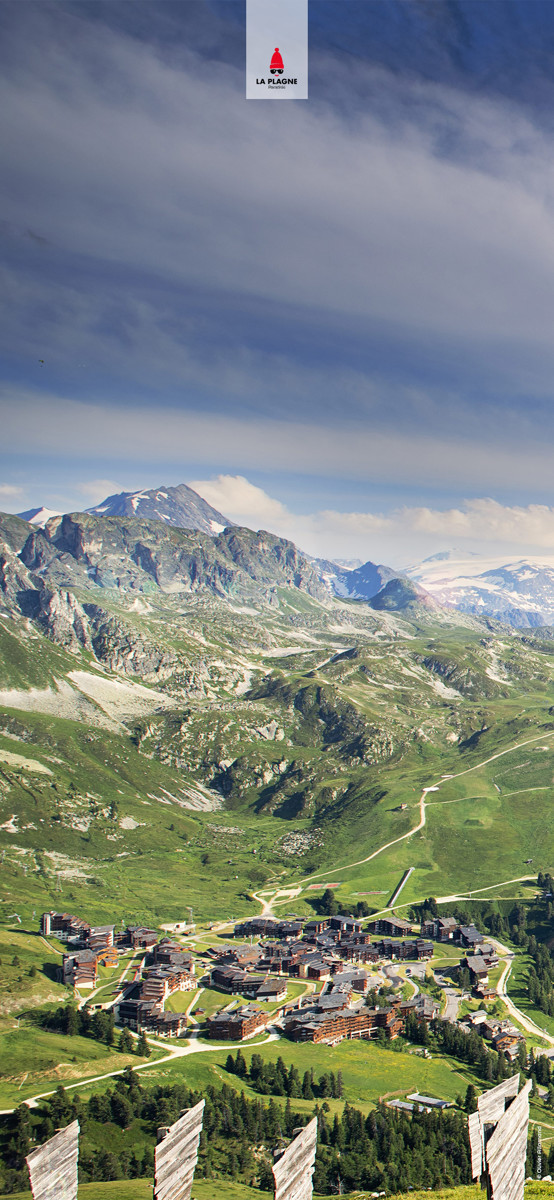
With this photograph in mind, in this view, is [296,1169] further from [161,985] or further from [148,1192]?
[161,985]

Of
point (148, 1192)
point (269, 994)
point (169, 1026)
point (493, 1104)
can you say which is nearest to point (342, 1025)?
point (269, 994)

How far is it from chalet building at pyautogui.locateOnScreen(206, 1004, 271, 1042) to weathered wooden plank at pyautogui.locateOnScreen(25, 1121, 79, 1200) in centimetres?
16849

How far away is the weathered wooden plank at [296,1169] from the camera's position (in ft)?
59.9

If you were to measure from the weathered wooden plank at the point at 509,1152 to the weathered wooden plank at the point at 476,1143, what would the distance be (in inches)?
27.0

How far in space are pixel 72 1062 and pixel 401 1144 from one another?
63534mm

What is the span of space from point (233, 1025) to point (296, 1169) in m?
171

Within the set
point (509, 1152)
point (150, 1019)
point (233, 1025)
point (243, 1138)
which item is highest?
point (509, 1152)

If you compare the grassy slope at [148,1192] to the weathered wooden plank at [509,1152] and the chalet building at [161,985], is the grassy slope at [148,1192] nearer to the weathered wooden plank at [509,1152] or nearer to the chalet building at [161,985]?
the weathered wooden plank at [509,1152]

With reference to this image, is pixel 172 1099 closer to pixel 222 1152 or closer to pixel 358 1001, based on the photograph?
pixel 222 1152

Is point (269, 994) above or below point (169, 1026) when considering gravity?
below

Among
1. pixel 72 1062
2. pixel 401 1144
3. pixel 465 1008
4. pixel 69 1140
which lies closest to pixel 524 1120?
pixel 69 1140

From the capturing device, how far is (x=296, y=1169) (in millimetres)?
19078

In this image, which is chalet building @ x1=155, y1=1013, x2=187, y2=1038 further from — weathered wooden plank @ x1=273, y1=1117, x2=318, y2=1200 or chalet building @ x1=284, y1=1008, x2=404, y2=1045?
weathered wooden plank @ x1=273, y1=1117, x2=318, y2=1200

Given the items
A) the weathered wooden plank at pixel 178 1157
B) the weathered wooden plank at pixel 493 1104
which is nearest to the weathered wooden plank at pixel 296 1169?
the weathered wooden plank at pixel 178 1157
